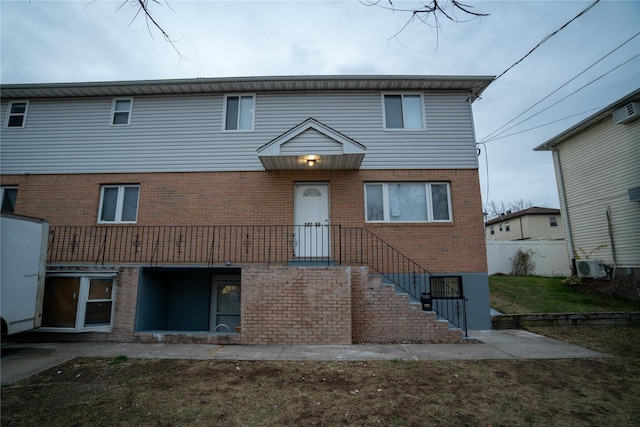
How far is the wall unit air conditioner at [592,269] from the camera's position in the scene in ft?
41.3

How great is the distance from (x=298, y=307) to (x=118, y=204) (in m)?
6.53

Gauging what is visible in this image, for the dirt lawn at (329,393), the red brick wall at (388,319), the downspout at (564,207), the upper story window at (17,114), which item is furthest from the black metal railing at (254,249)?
the downspout at (564,207)

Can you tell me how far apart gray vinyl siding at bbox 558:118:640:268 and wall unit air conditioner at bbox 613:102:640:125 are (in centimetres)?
37

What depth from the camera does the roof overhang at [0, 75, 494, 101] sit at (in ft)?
31.2

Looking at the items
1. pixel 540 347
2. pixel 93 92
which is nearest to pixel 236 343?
pixel 540 347

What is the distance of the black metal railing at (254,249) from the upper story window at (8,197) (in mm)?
2058

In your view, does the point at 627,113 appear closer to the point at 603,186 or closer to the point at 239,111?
the point at 603,186

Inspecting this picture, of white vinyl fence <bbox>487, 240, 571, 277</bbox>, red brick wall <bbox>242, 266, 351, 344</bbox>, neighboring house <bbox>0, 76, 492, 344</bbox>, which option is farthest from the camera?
white vinyl fence <bbox>487, 240, 571, 277</bbox>

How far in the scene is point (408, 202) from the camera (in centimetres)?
943

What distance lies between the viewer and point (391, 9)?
9.85 ft

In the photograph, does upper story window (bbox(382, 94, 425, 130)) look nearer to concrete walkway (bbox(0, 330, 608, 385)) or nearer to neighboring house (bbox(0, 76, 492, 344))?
neighboring house (bbox(0, 76, 492, 344))

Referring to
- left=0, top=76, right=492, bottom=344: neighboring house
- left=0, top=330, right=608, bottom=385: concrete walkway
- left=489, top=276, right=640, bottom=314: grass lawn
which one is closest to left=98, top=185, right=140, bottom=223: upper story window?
left=0, top=76, right=492, bottom=344: neighboring house

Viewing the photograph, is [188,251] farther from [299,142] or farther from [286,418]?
[286,418]

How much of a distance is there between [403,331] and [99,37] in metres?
7.59
